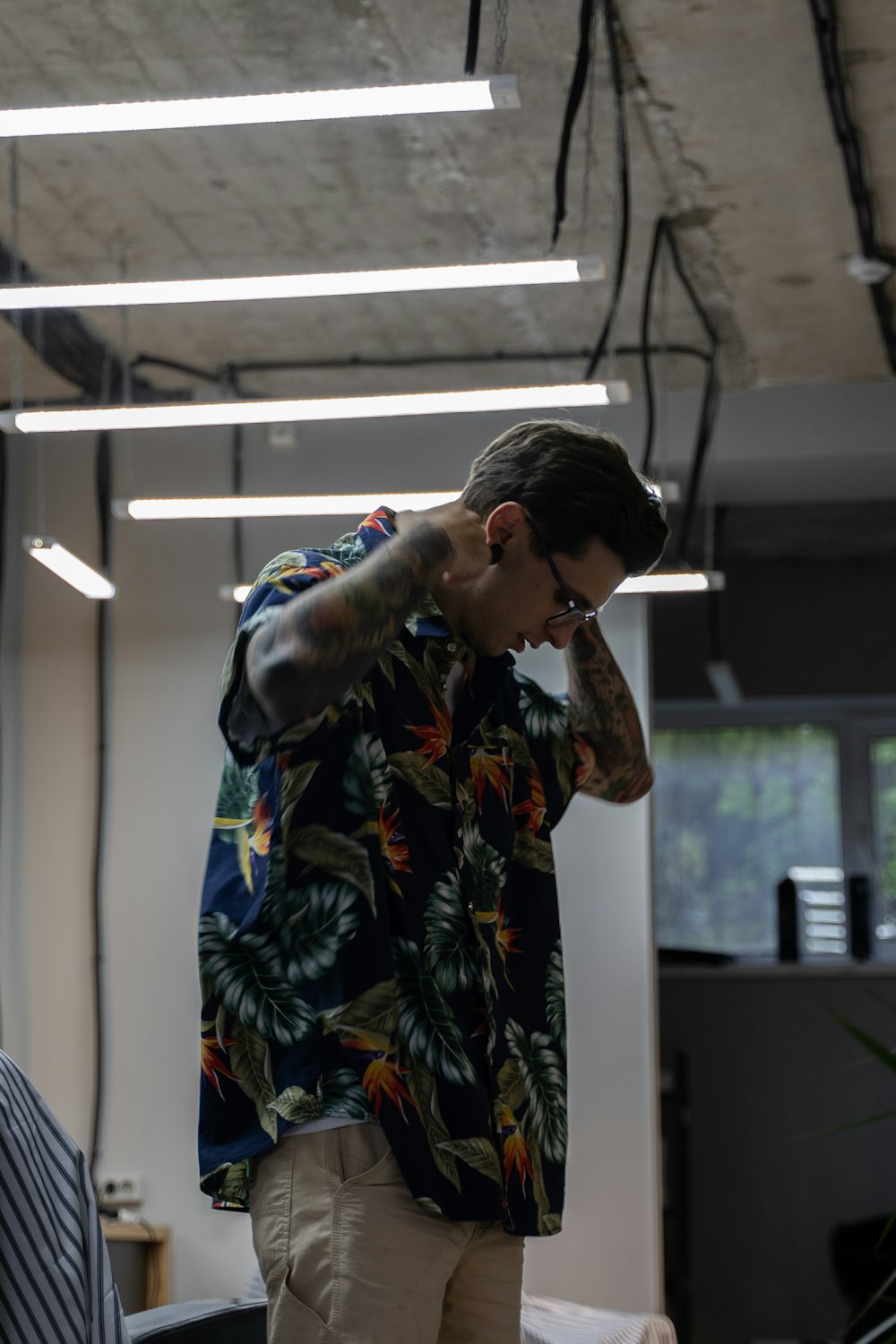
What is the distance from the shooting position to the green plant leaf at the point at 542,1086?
1.36 metres

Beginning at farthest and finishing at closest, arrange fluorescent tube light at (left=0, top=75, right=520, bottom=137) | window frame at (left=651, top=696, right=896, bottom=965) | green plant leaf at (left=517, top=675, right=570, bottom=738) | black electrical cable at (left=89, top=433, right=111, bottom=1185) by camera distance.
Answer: window frame at (left=651, top=696, right=896, bottom=965)
black electrical cable at (left=89, top=433, right=111, bottom=1185)
fluorescent tube light at (left=0, top=75, right=520, bottom=137)
green plant leaf at (left=517, top=675, right=570, bottom=738)

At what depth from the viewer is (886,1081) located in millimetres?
5504

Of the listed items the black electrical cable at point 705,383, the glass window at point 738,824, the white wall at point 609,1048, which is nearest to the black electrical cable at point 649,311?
the black electrical cable at point 705,383

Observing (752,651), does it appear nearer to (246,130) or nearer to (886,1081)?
(886,1081)

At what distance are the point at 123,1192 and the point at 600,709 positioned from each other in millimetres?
3398

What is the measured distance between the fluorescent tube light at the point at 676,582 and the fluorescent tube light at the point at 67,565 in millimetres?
1394

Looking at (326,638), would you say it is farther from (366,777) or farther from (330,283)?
(330,283)

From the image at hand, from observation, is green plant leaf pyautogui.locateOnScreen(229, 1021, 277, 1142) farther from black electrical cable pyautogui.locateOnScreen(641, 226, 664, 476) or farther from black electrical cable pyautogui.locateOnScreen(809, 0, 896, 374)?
black electrical cable pyautogui.locateOnScreen(641, 226, 664, 476)

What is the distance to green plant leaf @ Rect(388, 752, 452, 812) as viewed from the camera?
4.33 ft

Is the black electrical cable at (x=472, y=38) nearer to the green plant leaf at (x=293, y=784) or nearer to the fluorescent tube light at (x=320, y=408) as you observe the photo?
the fluorescent tube light at (x=320, y=408)

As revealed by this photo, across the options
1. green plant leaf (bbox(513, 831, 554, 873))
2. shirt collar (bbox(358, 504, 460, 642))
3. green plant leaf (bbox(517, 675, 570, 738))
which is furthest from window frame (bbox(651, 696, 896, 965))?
shirt collar (bbox(358, 504, 460, 642))

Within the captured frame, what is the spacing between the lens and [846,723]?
277 inches

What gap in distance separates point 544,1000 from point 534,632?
0.36 metres

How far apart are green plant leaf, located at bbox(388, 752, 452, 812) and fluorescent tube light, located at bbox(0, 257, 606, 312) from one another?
1207mm
